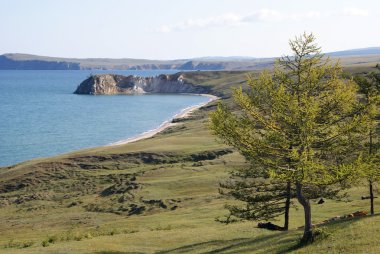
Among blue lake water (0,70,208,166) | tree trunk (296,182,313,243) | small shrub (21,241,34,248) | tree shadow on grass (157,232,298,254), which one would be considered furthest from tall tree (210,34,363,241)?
blue lake water (0,70,208,166)

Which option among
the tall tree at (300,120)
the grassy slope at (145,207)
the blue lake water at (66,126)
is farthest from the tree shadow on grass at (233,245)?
the blue lake water at (66,126)

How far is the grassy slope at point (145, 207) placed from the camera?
3016 centimetres

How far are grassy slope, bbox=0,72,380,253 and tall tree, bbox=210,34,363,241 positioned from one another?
3.45 m

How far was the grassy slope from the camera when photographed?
3016 cm

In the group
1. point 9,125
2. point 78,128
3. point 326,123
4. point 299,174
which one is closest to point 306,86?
point 326,123

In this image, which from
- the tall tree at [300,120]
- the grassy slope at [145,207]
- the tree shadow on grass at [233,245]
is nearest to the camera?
the tall tree at [300,120]

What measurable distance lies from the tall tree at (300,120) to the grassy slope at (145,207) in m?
3.45

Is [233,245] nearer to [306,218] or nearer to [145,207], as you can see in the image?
[306,218]

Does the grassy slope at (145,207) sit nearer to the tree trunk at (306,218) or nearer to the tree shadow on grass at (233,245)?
the tree shadow on grass at (233,245)

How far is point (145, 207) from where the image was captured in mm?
52250

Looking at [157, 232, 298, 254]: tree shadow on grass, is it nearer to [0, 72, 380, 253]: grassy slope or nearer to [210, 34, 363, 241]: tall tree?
[0, 72, 380, 253]: grassy slope

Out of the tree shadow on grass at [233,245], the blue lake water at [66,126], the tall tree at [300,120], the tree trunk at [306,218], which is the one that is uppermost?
the tall tree at [300,120]

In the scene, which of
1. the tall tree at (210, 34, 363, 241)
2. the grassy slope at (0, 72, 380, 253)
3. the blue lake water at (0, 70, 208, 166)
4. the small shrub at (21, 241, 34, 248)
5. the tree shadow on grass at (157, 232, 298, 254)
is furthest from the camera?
the blue lake water at (0, 70, 208, 166)

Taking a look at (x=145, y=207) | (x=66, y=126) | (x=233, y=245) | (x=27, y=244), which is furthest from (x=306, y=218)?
(x=66, y=126)
